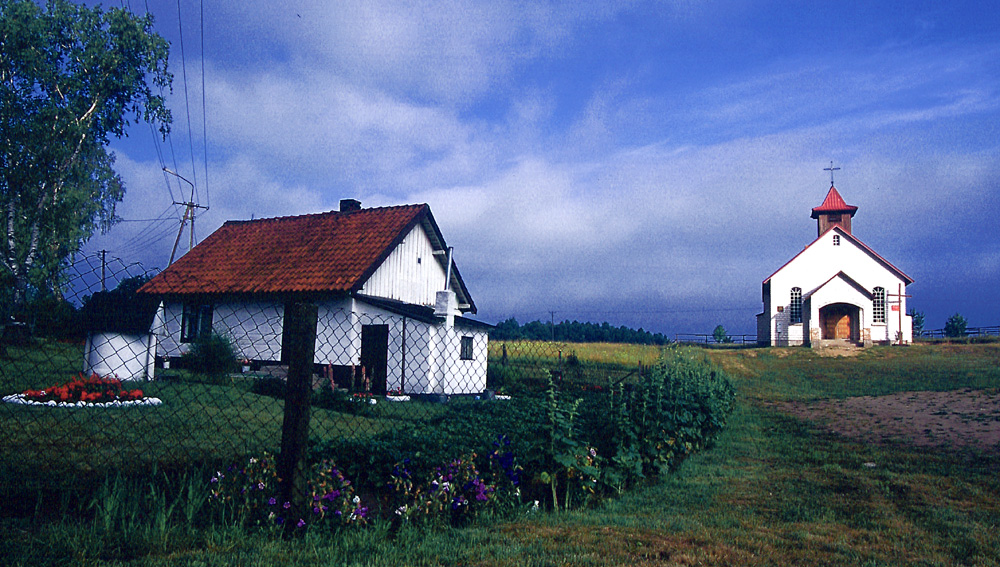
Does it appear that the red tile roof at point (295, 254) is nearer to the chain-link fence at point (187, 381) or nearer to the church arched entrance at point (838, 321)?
the chain-link fence at point (187, 381)

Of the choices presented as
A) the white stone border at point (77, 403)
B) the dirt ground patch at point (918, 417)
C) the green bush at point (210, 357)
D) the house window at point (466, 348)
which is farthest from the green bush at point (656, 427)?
the green bush at point (210, 357)

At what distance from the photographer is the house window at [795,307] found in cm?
4062

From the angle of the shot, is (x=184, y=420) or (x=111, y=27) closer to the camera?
(x=184, y=420)

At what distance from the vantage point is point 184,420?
26.2 ft

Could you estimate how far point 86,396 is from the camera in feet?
29.8

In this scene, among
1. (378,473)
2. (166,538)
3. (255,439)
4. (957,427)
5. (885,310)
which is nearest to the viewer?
(166,538)

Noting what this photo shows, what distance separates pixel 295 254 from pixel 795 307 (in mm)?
33309

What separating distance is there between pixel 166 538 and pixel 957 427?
11517 mm

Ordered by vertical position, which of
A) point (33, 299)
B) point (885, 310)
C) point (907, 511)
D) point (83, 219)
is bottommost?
point (907, 511)

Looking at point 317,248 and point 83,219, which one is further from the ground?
point 83,219

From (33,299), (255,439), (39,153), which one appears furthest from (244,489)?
(39,153)

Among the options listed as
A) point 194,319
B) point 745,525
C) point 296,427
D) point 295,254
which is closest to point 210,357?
point 194,319

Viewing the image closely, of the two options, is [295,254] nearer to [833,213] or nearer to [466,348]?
[466,348]

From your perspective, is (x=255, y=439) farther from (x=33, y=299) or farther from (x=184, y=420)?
(x=33, y=299)
